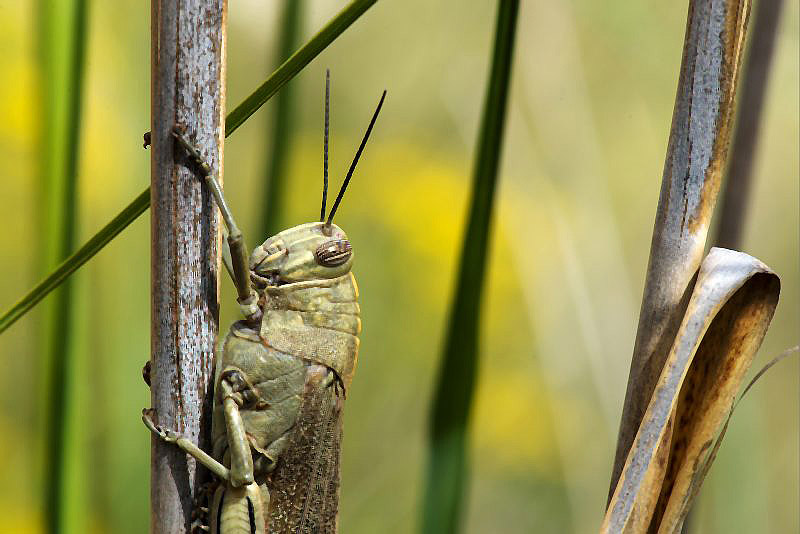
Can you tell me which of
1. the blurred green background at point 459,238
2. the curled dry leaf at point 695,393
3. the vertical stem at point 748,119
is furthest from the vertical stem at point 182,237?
the vertical stem at point 748,119

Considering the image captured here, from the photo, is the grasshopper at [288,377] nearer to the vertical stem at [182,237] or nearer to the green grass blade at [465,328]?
the vertical stem at [182,237]

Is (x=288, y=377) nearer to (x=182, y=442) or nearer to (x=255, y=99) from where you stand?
(x=182, y=442)

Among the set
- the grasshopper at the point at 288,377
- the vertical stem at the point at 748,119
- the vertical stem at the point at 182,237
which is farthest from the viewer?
the vertical stem at the point at 748,119

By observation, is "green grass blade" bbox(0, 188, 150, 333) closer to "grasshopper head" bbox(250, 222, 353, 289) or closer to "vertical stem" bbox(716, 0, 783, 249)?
"grasshopper head" bbox(250, 222, 353, 289)

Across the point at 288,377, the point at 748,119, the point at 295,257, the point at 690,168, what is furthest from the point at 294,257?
the point at 748,119

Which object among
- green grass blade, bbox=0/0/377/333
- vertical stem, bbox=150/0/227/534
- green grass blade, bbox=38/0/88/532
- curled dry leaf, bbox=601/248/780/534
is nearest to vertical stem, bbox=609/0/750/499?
curled dry leaf, bbox=601/248/780/534

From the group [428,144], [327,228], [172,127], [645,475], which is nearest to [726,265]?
[645,475]
